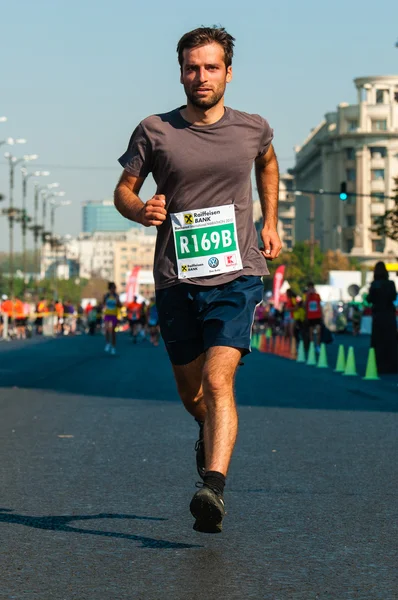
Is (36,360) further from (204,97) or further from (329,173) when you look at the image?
(329,173)

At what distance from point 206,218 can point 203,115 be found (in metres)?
0.47

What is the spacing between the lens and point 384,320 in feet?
79.2

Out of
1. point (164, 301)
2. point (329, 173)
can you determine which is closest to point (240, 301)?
point (164, 301)

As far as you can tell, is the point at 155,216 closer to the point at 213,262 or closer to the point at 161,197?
the point at 161,197

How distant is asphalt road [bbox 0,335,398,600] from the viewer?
18.6ft

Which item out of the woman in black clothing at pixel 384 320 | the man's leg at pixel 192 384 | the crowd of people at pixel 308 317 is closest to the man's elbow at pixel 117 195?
the man's leg at pixel 192 384

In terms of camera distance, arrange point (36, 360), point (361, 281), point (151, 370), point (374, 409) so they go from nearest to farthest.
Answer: point (374, 409)
point (151, 370)
point (36, 360)
point (361, 281)

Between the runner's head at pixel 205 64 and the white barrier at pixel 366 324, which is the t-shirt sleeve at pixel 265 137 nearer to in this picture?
the runner's head at pixel 205 64

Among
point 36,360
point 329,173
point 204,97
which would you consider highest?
point 329,173

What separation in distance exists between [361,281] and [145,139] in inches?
3092

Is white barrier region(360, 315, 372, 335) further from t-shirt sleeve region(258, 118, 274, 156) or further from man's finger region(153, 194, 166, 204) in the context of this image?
man's finger region(153, 194, 166, 204)

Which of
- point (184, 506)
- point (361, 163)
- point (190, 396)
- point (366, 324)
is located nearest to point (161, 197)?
point (190, 396)

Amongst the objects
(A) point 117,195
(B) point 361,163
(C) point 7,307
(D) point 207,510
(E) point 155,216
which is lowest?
(D) point 207,510

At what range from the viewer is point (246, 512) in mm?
7559
